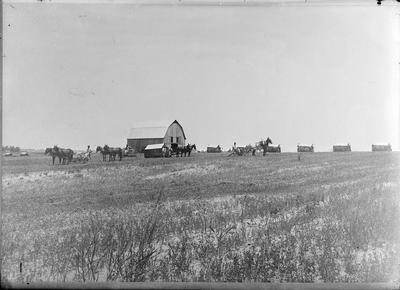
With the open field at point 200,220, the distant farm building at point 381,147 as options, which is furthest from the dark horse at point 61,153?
the distant farm building at point 381,147

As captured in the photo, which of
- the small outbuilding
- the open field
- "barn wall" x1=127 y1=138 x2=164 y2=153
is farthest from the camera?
the small outbuilding

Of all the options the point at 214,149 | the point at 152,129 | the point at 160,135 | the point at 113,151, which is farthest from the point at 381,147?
the point at 113,151

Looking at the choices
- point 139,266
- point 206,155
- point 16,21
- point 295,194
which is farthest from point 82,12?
point 295,194

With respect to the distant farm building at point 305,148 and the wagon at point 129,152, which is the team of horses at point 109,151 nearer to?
the wagon at point 129,152

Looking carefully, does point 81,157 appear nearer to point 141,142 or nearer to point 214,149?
point 141,142

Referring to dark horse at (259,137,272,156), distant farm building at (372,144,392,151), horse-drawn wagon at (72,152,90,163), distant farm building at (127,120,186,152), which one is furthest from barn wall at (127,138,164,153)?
distant farm building at (372,144,392,151)

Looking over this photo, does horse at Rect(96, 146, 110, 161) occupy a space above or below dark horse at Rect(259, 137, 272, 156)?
below

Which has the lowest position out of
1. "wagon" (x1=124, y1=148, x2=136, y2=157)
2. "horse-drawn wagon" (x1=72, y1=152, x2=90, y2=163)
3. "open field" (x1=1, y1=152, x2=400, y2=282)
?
"open field" (x1=1, y1=152, x2=400, y2=282)

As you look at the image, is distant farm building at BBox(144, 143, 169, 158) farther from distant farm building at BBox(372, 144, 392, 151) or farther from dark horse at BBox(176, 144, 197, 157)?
distant farm building at BBox(372, 144, 392, 151)
